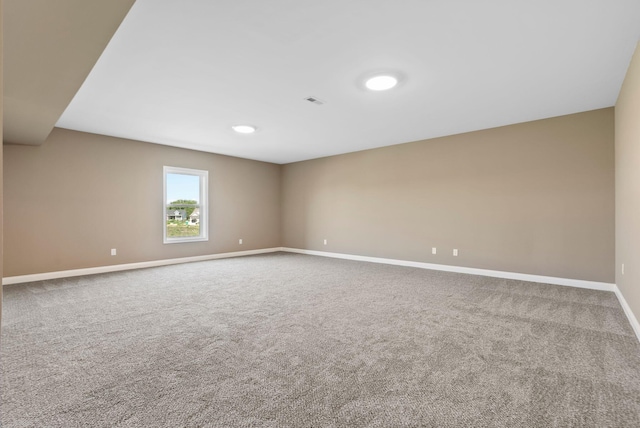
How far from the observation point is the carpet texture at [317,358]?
5.90 ft

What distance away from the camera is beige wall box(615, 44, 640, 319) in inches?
114

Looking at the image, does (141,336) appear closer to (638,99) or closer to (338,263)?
(338,263)

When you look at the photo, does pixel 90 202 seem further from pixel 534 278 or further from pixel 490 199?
pixel 534 278

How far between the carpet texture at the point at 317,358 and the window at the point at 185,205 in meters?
2.44

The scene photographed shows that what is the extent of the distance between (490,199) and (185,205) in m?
5.84

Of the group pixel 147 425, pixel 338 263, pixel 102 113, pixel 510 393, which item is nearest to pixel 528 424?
pixel 510 393

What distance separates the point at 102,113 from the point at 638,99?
6047 millimetres

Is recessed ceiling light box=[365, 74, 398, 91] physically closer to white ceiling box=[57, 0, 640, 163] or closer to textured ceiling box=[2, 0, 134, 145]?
white ceiling box=[57, 0, 640, 163]

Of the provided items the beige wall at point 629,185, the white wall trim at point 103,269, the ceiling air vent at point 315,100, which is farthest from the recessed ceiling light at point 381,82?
the white wall trim at point 103,269

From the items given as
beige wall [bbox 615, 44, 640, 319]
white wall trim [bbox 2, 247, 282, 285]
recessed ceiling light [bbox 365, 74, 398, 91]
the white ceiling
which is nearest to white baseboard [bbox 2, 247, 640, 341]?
white wall trim [bbox 2, 247, 282, 285]

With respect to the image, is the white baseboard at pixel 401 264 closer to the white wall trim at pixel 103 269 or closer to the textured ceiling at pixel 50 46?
the white wall trim at pixel 103 269

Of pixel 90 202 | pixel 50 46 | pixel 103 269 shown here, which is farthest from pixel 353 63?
pixel 103 269

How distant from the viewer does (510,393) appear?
1.97 meters

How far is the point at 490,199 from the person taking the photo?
209 inches
